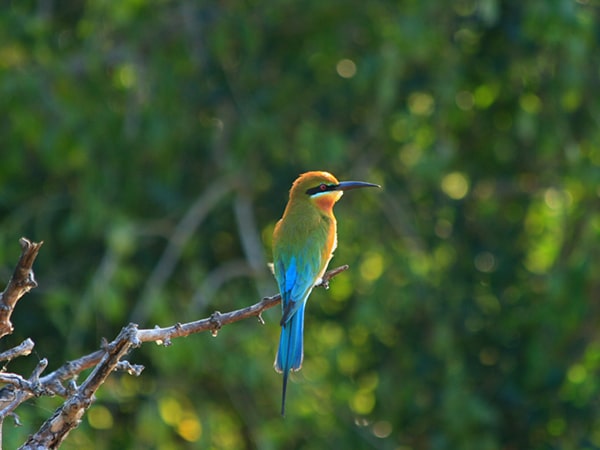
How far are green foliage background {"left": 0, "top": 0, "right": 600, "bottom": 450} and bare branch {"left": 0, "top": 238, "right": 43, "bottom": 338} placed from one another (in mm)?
2694

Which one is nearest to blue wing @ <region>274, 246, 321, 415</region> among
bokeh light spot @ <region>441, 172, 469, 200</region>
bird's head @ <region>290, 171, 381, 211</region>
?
bird's head @ <region>290, 171, 381, 211</region>

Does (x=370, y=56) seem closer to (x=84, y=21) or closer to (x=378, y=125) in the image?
(x=378, y=125)

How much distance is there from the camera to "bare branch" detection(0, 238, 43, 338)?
5.75 feet

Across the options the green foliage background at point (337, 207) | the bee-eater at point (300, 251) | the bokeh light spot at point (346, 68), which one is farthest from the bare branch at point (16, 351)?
the bokeh light spot at point (346, 68)

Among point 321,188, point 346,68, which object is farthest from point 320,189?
point 346,68

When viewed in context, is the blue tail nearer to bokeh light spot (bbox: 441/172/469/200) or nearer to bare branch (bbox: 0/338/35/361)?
bare branch (bbox: 0/338/35/361)

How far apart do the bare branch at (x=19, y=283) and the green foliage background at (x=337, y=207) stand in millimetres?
2694

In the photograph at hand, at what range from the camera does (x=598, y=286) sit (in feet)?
18.0

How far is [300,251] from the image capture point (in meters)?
3.26

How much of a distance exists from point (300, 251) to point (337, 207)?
2.13m

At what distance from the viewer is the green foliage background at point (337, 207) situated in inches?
193

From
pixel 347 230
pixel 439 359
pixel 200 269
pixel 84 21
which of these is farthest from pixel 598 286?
pixel 84 21

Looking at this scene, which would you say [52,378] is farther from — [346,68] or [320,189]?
[346,68]

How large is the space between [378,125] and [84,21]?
55.5 inches
